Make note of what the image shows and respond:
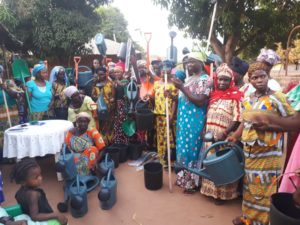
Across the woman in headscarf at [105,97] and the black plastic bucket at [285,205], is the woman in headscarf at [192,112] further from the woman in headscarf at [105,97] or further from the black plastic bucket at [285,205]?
the black plastic bucket at [285,205]

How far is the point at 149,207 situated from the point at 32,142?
1.80 meters

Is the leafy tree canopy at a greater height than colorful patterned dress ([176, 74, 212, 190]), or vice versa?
the leafy tree canopy

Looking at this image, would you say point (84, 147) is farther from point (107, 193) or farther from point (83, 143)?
point (107, 193)

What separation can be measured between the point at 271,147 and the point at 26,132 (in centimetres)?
308

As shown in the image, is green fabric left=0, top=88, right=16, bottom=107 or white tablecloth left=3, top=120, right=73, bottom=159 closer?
white tablecloth left=3, top=120, right=73, bottom=159

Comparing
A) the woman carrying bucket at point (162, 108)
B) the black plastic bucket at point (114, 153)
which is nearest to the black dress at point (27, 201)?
the black plastic bucket at point (114, 153)

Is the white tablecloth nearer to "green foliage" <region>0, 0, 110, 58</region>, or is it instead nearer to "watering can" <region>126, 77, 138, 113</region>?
"watering can" <region>126, 77, 138, 113</region>

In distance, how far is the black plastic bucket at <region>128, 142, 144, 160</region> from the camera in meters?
4.99

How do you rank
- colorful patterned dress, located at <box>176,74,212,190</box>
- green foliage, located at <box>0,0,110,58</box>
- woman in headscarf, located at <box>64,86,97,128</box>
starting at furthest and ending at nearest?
green foliage, located at <box>0,0,110,58</box>, woman in headscarf, located at <box>64,86,97,128</box>, colorful patterned dress, located at <box>176,74,212,190</box>

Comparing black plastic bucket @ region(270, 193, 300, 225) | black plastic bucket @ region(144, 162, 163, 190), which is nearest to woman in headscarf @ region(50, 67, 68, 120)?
black plastic bucket @ region(144, 162, 163, 190)

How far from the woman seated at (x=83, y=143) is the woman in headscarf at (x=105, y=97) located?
3.08 feet

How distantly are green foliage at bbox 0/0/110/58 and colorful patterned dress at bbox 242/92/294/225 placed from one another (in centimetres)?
1014

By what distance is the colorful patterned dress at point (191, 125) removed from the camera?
3.41 metres

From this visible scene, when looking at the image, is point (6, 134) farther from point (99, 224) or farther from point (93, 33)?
point (93, 33)
